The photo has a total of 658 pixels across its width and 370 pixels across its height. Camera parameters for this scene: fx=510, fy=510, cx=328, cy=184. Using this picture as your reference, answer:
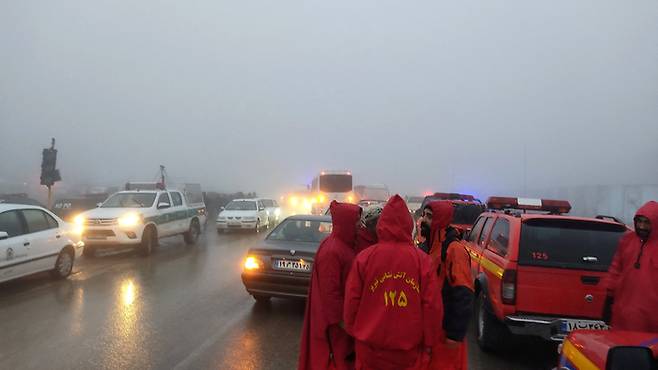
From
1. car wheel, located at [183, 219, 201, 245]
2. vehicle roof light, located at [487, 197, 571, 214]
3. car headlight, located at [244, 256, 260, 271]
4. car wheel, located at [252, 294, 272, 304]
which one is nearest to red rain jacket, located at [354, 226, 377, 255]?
car headlight, located at [244, 256, 260, 271]

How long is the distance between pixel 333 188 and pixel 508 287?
2249 cm

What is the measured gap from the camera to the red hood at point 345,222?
321 centimetres

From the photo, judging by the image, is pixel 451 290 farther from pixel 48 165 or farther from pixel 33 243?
pixel 48 165

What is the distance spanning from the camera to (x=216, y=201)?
4028cm

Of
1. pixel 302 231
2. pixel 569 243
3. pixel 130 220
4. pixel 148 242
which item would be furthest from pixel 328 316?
pixel 148 242

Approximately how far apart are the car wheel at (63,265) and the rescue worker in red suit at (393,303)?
28.4 feet

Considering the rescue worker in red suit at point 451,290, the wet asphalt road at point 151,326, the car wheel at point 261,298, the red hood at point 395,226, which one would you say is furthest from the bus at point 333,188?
the red hood at point 395,226

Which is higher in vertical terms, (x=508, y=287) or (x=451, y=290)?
(x=451, y=290)

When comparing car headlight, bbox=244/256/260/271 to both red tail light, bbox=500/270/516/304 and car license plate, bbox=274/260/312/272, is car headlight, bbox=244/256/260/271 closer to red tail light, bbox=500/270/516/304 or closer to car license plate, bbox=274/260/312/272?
car license plate, bbox=274/260/312/272

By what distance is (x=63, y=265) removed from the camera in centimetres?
980

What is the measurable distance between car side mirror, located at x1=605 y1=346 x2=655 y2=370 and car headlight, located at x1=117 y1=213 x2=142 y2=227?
12.6 meters

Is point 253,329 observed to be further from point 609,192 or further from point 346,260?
point 609,192

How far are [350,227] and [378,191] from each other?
25842 mm

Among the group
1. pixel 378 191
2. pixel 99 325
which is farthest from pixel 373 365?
pixel 378 191
